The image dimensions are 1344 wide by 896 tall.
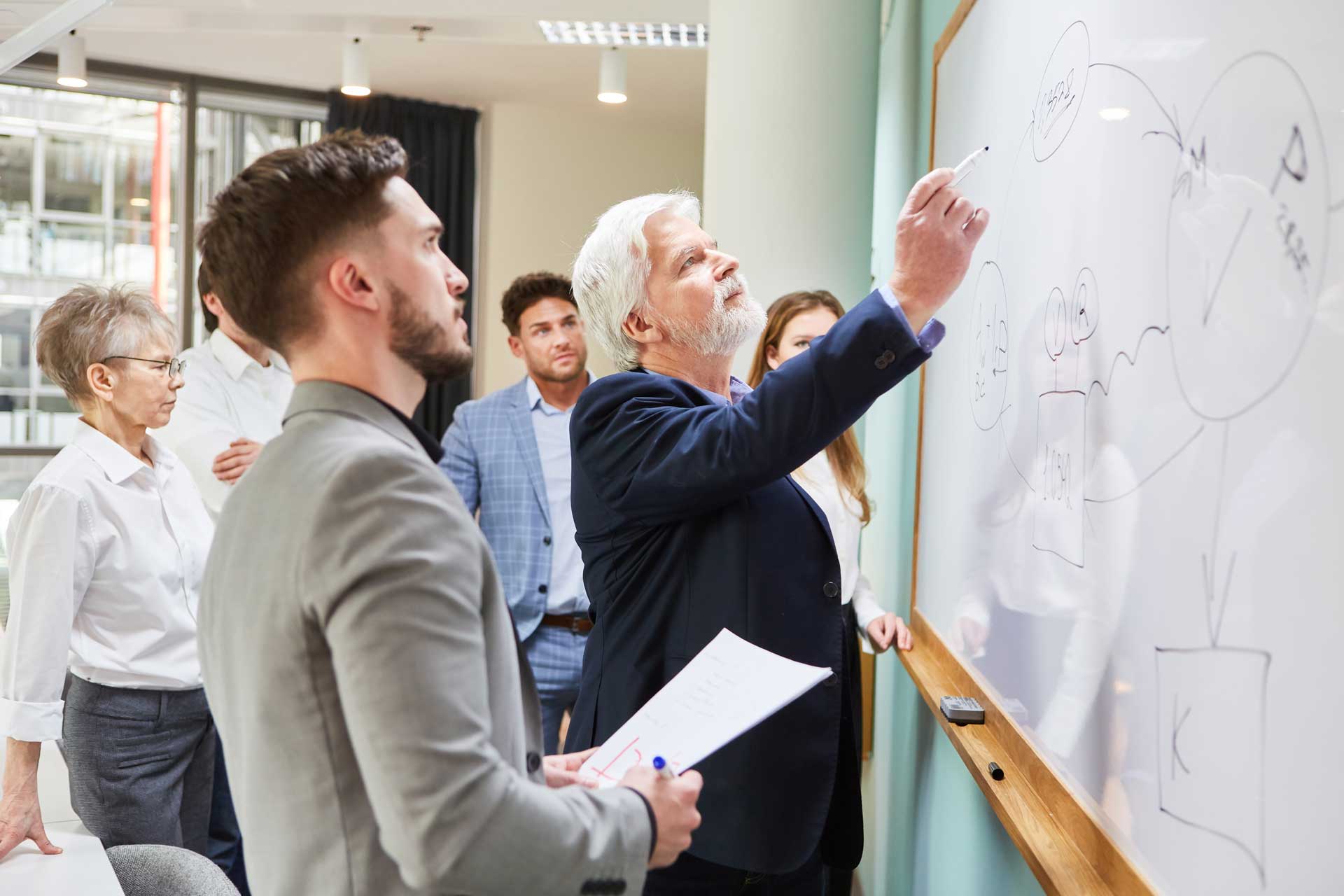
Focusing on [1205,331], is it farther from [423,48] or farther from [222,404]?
[423,48]

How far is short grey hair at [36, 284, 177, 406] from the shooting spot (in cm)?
222

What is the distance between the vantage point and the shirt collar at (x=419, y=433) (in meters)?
0.98

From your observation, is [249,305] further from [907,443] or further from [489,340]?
[489,340]

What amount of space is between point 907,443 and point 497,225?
4697 mm

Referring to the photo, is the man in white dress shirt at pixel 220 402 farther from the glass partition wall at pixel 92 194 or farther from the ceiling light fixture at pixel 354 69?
the glass partition wall at pixel 92 194

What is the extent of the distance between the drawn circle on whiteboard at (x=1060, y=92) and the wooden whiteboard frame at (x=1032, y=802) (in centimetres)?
62

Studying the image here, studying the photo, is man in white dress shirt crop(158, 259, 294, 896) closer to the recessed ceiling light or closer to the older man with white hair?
the older man with white hair

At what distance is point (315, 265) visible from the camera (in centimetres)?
97

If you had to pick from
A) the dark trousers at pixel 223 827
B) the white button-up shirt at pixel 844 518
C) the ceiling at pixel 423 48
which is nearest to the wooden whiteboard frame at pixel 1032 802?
the white button-up shirt at pixel 844 518

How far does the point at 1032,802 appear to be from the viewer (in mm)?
1394

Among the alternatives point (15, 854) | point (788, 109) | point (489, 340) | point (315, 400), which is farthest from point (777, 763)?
point (489, 340)

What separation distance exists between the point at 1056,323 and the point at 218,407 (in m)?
2.44

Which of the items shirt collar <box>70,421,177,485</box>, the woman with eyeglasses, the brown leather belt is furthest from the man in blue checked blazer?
shirt collar <box>70,421,177,485</box>

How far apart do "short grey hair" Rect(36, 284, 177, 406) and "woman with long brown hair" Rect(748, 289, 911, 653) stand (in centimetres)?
134
